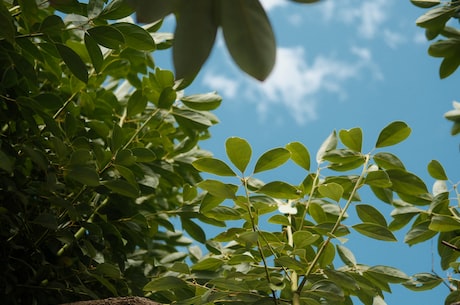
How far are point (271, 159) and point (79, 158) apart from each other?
0.30 meters

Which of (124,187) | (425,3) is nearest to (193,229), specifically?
(124,187)

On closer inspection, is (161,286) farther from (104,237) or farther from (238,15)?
(238,15)

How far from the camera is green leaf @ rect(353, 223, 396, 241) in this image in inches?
32.3

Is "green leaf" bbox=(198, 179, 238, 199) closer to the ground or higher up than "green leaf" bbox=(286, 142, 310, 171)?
closer to the ground

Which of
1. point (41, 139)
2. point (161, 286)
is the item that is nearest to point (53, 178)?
point (41, 139)

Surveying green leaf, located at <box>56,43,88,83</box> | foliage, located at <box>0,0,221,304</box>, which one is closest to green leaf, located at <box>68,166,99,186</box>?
foliage, located at <box>0,0,221,304</box>

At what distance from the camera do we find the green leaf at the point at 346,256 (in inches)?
38.0

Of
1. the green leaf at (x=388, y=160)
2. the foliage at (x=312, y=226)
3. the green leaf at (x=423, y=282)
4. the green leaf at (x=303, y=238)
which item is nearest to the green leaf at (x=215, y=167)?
the foliage at (x=312, y=226)

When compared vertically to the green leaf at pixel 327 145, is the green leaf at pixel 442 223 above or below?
below

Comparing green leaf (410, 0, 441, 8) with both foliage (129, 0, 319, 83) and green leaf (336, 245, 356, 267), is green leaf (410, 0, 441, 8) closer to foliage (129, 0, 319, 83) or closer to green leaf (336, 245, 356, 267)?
green leaf (336, 245, 356, 267)

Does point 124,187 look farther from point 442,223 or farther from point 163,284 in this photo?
point 442,223

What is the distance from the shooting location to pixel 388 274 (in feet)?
2.92

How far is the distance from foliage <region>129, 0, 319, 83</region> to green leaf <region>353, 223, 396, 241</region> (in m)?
0.55

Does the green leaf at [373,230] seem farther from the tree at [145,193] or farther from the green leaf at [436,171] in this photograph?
the green leaf at [436,171]
